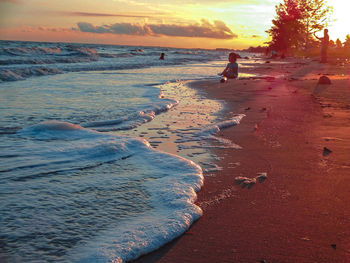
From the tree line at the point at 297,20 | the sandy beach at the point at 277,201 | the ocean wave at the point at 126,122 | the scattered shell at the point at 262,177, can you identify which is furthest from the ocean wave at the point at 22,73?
the tree line at the point at 297,20

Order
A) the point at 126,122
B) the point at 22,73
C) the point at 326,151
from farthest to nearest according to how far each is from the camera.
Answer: the point at 22,73 → the point at 126,122 → the point at 326,151

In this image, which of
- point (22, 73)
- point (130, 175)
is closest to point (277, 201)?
point (130, 175)

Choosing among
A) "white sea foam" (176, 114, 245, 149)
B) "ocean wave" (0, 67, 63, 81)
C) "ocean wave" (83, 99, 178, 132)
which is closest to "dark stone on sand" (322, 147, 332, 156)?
"white sea foam" (176, 114, 245, 149)

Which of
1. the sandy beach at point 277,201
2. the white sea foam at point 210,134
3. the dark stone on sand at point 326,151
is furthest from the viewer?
the white sea foam at point 210,134

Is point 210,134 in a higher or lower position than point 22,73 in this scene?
lower

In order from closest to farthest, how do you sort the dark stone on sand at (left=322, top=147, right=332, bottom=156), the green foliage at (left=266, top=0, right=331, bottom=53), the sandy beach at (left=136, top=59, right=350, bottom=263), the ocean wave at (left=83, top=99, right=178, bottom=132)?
1. the sandy beach at (left=136, top=59, right=350, bottom=263)
2. the dark stone on sand at (left=322, top=147, right=332, bottom=156)
3. the ocean wave at (left=83, top=99, right=178, bottom=132)
4. the green foliage at (left=266, top=0, right=331, bottom=53)

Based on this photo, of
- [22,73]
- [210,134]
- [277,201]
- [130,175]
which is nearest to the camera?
[277,201]

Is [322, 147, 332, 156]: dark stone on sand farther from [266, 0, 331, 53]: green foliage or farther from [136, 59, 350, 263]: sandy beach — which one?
[266, 0, 331, 53]: green foliage

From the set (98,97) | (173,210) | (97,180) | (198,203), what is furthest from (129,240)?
(98,97)

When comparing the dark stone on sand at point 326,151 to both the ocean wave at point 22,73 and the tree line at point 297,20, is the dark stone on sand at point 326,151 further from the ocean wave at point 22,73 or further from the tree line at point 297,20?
the tree line at point 297,20

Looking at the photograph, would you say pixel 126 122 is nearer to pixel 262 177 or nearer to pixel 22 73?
pixel 262 177

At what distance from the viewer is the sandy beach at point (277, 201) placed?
217 centimetres

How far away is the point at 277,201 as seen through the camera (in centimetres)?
291

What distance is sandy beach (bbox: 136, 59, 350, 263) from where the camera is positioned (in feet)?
7.13
